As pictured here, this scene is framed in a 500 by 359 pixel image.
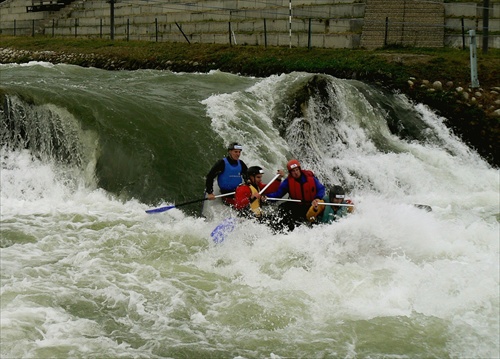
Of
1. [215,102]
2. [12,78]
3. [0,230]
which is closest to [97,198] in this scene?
[0,230]

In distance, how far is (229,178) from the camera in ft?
37.3

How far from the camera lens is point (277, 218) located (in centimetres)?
1038

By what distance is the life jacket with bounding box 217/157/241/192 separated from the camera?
1137 cm

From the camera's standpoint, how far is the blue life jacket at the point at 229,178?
37.3 feet

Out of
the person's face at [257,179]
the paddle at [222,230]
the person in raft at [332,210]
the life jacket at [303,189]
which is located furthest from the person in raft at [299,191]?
the paddle at [222,230]

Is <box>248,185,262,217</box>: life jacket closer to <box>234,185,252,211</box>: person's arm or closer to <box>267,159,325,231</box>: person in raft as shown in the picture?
<box>234,185,252,211</box>: person's arm

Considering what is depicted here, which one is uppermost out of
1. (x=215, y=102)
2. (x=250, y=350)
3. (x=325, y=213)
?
(x=215, y=102)

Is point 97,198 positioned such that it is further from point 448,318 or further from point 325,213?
point 448,318

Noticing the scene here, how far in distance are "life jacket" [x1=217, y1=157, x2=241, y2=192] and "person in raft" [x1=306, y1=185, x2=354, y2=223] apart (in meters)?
1.53

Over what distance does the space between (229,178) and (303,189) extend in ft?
4.15

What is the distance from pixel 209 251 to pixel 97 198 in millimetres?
2622

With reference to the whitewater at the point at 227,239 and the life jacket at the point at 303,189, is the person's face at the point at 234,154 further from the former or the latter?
the life jacket at the point at 303,189

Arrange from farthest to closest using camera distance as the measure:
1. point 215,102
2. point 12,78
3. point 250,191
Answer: point 12,78, point 215,102, point 250,191

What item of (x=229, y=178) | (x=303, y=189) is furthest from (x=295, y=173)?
(x=229, y=178)
